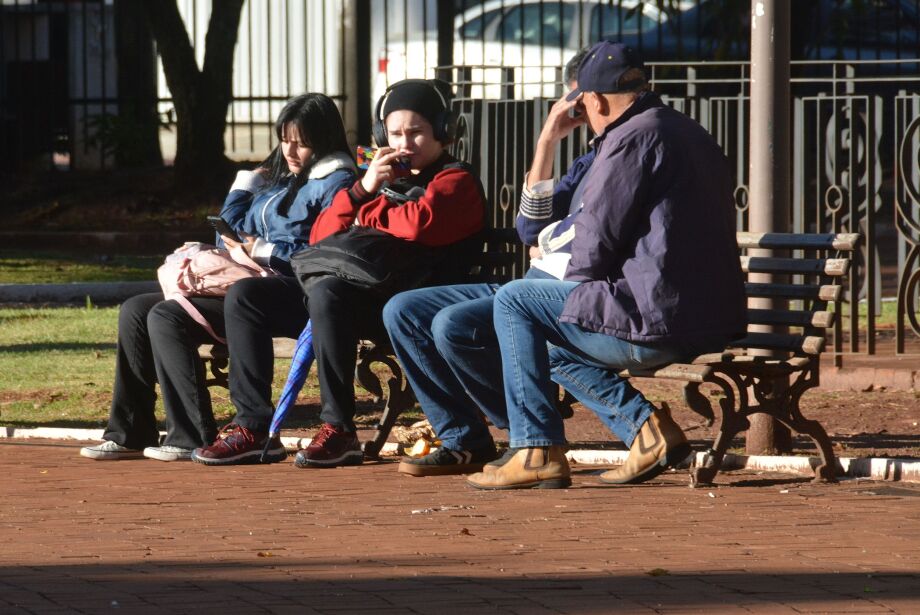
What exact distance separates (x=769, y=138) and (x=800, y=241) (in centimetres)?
51

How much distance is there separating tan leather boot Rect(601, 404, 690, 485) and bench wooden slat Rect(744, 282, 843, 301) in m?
0.53

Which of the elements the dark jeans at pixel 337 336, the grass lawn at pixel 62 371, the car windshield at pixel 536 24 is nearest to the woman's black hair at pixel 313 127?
the dark jeans at pixel 337 336

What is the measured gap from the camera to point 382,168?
6.09m

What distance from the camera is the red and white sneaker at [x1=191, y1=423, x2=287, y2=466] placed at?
20.6ft

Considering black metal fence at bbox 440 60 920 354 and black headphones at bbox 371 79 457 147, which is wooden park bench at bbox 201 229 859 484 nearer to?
black headphones at bbox 371 79 457 147

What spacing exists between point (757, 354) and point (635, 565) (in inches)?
65.6

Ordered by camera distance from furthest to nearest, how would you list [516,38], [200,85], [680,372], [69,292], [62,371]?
[516,38]
[200,85]
[69,292]
[62,371]
[680,372]

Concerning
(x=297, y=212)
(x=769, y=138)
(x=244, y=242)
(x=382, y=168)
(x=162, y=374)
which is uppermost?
(x=769, y=138)

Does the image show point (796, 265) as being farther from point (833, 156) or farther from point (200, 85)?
point (200, 85)

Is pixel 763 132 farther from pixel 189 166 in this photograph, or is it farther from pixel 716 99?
pixel 189 166

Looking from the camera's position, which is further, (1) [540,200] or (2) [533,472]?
(1) [540,200]

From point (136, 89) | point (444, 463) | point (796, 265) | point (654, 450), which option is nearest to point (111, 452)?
point (444, 463)

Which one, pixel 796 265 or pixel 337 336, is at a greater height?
pixel 796 265

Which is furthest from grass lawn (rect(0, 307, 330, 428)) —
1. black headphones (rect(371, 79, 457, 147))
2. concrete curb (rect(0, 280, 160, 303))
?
black headphones (rect(371, 79, 457, 147))
